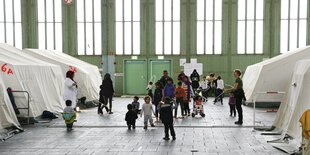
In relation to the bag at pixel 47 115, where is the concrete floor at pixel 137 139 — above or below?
below

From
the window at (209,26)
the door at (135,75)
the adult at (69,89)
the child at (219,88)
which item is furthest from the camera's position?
the door at (135,75)

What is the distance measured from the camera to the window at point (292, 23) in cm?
3061

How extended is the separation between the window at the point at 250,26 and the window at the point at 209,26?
163 centimetres

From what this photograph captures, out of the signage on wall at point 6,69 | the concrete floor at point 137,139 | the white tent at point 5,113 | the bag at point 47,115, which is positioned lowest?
the concrete floor at point 137,139

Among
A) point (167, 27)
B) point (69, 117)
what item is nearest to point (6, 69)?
point (69, 117)

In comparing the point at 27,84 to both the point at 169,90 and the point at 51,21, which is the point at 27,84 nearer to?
the point at 169,90

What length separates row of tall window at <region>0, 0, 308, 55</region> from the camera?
30859 mm

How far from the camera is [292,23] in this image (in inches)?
1206

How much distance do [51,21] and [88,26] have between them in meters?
3.04

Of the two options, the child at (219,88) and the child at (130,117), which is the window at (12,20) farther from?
the child at (130,117)

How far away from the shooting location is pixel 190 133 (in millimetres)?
12016

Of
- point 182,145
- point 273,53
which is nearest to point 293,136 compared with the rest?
point 182,145

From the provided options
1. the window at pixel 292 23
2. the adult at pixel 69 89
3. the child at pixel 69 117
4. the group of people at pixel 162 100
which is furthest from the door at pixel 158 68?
the child at pixel 69 117

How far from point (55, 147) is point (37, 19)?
23965 mm
